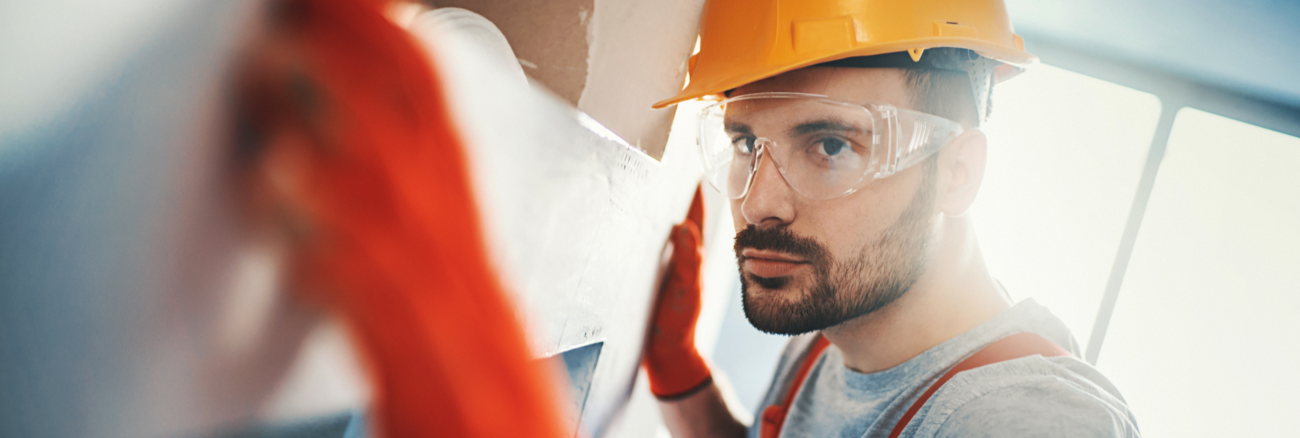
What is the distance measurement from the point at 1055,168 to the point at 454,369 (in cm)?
329

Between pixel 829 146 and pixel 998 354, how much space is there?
0.47 m

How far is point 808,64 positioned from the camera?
929mm

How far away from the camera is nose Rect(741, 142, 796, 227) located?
3.21ft

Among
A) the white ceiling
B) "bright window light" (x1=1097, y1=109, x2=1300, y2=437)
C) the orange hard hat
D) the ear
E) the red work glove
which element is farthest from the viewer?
"bright window light" (x1=1097, y1=109, x2=1300, y2=437)

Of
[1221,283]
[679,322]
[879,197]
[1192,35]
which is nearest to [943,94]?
[879,197]

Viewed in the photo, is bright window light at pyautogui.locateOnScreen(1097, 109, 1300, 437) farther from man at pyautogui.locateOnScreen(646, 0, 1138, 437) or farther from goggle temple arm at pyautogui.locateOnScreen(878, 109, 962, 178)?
goggle temple arm at pyautogui.locateOnScreen(878, 109, 962, 178)

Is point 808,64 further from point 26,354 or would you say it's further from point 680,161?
point 26,354

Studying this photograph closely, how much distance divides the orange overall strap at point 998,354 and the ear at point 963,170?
25 cm

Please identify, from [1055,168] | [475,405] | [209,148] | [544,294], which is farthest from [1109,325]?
[209,148]

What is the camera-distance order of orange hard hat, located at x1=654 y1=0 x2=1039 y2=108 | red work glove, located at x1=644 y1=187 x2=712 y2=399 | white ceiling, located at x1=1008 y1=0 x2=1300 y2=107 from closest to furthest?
orange hard hat, located at x1=654 y1=0 x2=1039 y2=108 → red work glove, located at x1=644 y1=187 x2=712 y2=399 → white ceiling, located at x1=1008 y1=0 x2=1300 y2=107

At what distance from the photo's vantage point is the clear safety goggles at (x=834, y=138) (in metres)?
0.93

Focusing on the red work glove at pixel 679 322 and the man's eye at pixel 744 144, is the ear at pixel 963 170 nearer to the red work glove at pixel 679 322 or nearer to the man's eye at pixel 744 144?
the man's eye at pixel 744 144

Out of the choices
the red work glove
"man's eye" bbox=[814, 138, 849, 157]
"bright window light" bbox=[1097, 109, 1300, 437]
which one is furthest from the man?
"bright window light" bbox=[1097, 109, 1300, 437]

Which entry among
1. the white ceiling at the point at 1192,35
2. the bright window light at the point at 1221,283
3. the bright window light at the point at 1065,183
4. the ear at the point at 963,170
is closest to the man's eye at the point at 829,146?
the ear at the point at 963,170
